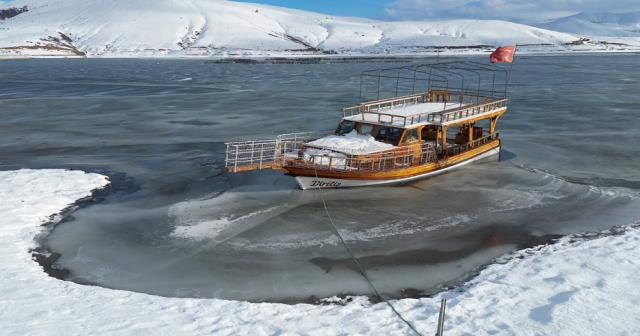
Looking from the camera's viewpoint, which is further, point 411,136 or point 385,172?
point 411,136

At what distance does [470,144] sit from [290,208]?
37.5ft

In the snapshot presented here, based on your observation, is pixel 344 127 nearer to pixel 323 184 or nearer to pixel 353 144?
pixel 353 144

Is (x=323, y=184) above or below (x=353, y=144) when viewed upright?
below

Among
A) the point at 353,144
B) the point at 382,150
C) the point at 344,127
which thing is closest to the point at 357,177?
the point at 382,150

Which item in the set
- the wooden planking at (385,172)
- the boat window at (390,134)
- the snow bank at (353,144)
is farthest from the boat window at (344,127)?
the wooden planking at (385,172)

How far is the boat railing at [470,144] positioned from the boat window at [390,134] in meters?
3.79

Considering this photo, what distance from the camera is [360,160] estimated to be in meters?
21.8

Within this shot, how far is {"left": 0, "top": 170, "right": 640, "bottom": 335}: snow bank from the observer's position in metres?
11.1

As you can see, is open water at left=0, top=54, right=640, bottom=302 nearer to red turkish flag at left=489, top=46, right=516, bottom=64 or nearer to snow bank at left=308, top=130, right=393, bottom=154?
snow bank at left=308, top=130, right=393, bottom=154

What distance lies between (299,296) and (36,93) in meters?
53.9

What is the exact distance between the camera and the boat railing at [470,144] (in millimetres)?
26391

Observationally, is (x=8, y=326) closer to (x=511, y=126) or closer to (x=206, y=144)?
(x=206, y=144)

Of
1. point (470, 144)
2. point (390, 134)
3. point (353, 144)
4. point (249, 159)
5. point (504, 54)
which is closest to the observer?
point (353, 144)

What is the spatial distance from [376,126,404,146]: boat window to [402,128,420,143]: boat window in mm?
274
